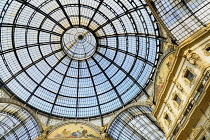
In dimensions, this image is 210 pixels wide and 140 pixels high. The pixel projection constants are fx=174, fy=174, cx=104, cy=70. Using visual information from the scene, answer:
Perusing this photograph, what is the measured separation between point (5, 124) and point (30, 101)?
17.2 ft

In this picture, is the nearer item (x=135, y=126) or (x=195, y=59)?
(x=195, y=59)

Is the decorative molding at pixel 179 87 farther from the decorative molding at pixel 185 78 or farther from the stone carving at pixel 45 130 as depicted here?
the stone carving at pixel 45 130

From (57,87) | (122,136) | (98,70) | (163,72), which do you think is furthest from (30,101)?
(163,72)

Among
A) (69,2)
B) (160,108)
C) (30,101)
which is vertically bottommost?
(160,108)

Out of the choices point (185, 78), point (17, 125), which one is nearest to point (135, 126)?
point (185, 78)

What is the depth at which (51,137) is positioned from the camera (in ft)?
83.6

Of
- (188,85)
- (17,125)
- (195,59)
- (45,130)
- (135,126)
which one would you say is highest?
(17,125)

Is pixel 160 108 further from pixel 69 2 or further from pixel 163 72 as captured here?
pixel 69 2

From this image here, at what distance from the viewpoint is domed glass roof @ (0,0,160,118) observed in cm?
2238

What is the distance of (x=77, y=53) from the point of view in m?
29.2

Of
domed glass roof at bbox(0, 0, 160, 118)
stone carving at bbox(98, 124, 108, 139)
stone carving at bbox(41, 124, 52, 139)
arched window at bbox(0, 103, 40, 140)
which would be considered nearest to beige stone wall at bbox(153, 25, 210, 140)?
domed glass roof at bbox(0, 0, 160, 118)

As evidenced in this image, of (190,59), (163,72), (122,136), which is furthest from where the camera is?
(122,136)

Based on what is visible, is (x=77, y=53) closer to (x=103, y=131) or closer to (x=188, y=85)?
(x=103, y=131)

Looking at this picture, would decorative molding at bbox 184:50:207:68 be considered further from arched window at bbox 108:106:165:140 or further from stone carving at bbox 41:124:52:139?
stone carving at bbox 41:124:52:139
